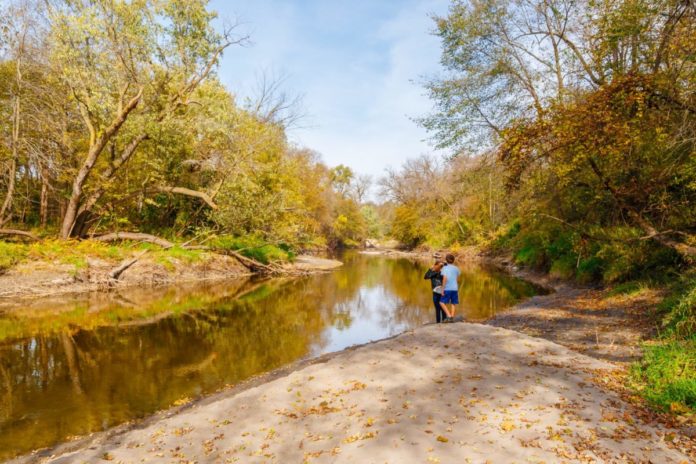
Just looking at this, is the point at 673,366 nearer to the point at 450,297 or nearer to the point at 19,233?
the point at 450,297

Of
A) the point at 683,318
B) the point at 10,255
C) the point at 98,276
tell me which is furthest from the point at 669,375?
the point at 10,255

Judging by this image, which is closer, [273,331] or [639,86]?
[639,86]

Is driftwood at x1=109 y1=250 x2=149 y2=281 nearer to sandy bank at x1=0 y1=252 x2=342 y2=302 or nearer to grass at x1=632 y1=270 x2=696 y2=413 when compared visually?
sandy bank at x1=0 y1=252 x2=342 y2=302

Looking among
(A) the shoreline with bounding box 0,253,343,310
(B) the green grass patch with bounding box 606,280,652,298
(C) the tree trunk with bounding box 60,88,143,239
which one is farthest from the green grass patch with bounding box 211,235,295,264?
(B) the green grass patch with bounding box 606,280,652,298

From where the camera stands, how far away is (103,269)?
19938 millimetres

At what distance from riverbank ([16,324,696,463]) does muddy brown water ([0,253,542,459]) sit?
1.19 meters

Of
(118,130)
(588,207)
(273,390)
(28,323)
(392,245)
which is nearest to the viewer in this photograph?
(273,390)

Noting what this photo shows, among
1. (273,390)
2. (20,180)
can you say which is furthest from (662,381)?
(20,180)

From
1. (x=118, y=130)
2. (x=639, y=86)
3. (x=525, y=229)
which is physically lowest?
(x=525, y=229)

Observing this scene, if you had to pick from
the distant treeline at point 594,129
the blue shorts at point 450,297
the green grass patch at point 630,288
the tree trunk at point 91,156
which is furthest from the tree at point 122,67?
the green grass patch at point 630,288

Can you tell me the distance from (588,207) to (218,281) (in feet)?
62.5

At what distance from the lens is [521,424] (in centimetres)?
501

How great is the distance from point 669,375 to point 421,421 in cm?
399

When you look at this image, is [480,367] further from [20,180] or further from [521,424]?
[20,180]
